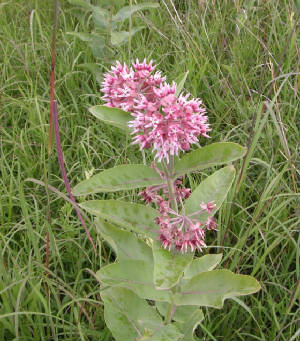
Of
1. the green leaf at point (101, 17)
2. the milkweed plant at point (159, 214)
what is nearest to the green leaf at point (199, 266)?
the milkweed plant at point (159, 214)

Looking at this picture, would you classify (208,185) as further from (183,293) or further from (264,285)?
(264,285)

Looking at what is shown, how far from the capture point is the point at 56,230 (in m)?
2.28

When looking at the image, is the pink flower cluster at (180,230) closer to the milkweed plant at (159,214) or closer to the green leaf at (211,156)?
the milkweed plant at (159,214)

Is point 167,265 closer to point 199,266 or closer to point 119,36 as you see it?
point 199,266

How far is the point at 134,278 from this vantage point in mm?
1521

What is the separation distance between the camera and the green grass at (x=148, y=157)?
182cm

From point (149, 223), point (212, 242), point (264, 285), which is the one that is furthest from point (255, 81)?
point (149, 223)

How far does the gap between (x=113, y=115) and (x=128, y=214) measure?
0.31m

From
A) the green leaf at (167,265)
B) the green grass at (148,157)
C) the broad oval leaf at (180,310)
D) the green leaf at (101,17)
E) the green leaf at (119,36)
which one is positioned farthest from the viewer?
the green leaf at (101,17)

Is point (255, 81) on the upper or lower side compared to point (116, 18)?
lower

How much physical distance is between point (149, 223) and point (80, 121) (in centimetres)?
141

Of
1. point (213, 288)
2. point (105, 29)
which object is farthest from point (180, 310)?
point (105, 29)

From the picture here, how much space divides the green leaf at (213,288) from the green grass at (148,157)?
Answer: 0.70ft

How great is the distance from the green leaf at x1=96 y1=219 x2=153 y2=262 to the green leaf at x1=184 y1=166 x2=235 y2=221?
194 mm
